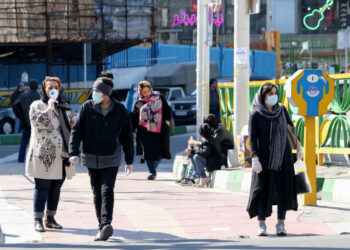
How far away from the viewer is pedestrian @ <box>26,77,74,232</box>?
898 centimetres

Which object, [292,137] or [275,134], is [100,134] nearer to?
[275,134]

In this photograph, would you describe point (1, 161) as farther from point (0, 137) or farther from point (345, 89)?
point (345, 89)

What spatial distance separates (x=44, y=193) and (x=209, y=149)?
466cm

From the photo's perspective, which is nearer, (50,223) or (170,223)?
(50,223)

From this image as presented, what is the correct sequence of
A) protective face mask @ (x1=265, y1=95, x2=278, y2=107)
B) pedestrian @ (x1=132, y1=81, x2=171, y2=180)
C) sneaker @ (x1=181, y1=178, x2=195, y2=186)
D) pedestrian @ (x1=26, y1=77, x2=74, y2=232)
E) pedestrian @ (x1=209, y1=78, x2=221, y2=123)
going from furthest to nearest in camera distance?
pedestrian @ (x1=209, y1=78, x2=221, y2=123) < pedestrian @ (x1=132, y1=81, x2=171, y2=180) < sneaker @ (x1=181, y1=178, x2=195, y2=186) < pedestrian @ (x1=26, y1=77, x2=74, y2=232) < protective face mask @ (x1=265, y1=95, x2=278, y2=107)

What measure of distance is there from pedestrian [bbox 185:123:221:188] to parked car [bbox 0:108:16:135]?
1613cm

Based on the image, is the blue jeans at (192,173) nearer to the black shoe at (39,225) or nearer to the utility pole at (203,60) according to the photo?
the utility pole at (203,60)

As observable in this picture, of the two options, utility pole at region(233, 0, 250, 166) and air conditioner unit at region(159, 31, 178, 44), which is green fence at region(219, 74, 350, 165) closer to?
utility pole at region(233, 0, 250, 166)

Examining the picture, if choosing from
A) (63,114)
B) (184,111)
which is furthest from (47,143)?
(184,111)

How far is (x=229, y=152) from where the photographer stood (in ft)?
47.9

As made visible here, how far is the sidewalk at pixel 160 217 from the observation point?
8.88 metres

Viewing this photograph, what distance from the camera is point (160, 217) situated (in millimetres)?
10008

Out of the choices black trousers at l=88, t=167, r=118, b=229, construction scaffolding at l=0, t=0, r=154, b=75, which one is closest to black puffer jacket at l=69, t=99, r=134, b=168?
black trousers at l=88, t=167, r=118, b=229

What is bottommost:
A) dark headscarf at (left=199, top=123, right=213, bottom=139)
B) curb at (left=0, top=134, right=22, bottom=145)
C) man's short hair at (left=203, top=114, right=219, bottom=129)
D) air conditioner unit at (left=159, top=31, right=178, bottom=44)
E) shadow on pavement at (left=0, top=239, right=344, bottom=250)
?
curb at (left=0, top=134, right=22, bottom=145)
